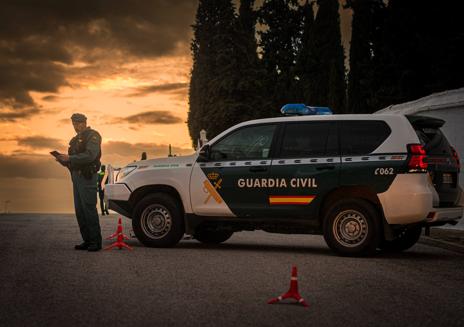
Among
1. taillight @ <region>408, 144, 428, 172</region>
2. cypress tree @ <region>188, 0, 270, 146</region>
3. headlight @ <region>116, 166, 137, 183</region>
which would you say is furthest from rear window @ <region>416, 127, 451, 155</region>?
cypress tree @ <region>188, 0, 270, 146</region>

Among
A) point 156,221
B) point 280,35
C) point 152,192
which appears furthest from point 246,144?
point 280,35

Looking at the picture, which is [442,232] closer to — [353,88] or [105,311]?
[105,311]

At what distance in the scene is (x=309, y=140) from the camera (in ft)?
40.1

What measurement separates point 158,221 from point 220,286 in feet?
15.3

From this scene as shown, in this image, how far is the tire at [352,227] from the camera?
11547mm

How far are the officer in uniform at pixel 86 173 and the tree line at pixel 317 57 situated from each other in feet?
80.6

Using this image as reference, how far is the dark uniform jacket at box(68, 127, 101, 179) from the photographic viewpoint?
1215 cm

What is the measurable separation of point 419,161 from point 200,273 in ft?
12.4

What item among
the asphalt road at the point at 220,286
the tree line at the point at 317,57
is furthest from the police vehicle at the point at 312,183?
the tree line at the point at 317,57

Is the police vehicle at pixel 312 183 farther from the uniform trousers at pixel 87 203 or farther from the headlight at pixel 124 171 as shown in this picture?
the uniform trousers at pixel 87 203

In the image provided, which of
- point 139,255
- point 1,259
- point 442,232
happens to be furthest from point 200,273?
point 442,232

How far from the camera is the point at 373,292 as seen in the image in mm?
8414

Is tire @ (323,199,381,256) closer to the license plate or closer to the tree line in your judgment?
the license plate

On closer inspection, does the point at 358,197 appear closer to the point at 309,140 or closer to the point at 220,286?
the point at 309,140
